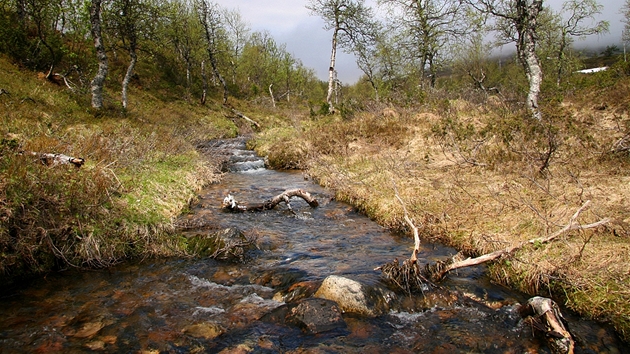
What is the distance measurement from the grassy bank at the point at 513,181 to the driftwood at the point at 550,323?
0.70 metres

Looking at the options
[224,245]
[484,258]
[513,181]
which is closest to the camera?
[484,258]

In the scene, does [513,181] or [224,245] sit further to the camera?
[513,181]

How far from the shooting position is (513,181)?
8.03 meters

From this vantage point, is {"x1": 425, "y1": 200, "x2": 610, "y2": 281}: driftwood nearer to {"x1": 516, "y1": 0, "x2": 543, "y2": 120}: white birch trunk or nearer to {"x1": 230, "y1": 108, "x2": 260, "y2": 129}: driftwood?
{"x1": 516, "y1": 0, "x2": 543, "y2": 120}: white birch trunk

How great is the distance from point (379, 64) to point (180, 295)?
120 feet

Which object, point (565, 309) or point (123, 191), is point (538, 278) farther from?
point (123, 191)

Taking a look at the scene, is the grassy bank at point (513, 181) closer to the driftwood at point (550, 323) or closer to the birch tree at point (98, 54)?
the driftwood at point (550, 323)

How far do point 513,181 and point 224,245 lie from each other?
6.57 meters

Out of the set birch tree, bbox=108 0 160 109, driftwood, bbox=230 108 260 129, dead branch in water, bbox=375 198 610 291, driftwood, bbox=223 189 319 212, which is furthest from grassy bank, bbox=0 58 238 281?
driftwood, bbox=230 108 260 129

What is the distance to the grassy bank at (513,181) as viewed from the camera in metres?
4.73

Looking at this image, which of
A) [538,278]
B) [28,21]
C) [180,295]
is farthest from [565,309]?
[28,21]

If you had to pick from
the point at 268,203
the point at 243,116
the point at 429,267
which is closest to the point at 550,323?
the point at 429,267

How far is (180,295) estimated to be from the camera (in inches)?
187

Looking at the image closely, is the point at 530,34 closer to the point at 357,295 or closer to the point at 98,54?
the point at 357,295
